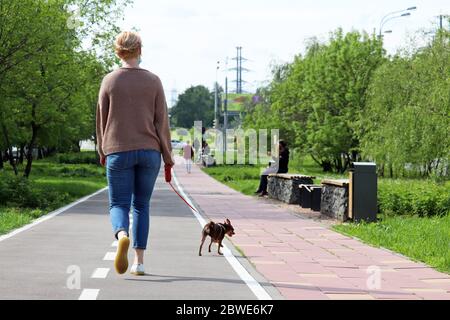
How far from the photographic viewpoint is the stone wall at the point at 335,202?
1647 centimetres

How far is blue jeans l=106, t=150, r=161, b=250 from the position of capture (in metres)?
7.85

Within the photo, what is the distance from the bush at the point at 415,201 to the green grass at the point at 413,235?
0.60m

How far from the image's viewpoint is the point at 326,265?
985cm

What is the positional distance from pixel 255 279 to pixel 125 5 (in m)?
27.8

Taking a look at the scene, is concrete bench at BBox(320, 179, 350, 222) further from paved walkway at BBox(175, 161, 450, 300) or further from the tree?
the tree

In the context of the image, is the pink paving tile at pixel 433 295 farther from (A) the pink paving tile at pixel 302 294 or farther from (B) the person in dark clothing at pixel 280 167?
(B) the person in dark clothing at pixel 280 167

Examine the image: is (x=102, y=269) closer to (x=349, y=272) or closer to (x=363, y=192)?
(x=349, y=272)

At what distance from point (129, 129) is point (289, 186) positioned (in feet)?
49.7

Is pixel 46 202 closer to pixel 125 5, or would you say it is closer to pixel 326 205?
pixel 326 205

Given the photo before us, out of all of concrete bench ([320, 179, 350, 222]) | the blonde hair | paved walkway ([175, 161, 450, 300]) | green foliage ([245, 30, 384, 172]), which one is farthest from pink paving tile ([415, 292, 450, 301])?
green foliage ([245, 30, 384, 172])

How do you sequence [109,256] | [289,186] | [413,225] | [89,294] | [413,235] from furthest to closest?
[289,186]
[413,225]
[413,235]
[109,256]
[89,294]

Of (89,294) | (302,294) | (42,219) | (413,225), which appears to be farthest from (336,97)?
(89,294)
